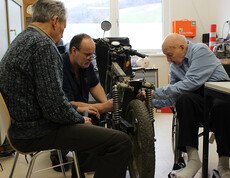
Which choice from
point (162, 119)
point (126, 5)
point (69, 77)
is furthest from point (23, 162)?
point (126, 5)

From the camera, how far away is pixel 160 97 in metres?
1.85

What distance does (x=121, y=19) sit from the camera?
15.3 ft

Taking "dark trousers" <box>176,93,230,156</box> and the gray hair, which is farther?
"dark trousers" <box>176,93,230,156</box>

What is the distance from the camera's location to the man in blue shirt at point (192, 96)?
5.39 ft

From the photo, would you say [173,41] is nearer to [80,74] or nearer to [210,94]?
[210,94]

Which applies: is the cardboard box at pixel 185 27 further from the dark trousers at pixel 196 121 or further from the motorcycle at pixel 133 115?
the dark trousers at pixel 196 121

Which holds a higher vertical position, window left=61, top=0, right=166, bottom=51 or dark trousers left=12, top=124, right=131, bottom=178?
window left=61, top=0, right=166, bottom=51

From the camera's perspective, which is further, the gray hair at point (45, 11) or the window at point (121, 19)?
the window at point (121, 19)

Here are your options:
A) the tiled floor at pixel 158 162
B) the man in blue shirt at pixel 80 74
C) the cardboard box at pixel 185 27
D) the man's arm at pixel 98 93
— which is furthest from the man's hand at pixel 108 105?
the cardboard box at pixel 185 27

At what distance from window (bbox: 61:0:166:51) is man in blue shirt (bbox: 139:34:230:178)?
2808mm

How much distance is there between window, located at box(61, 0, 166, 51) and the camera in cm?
459

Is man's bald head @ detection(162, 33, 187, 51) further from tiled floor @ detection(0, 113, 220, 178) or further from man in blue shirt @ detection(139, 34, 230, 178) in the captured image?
tiled floor @ detection(0, 113, 220, 178)

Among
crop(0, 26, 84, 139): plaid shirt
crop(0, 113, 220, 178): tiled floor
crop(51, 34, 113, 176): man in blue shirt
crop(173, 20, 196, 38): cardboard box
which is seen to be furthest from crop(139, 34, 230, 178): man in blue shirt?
crop(173, 20, 196, 38): cardboard box

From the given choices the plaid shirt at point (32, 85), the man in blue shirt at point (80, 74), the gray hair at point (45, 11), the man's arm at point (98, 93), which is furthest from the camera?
the man's arm at point (98, 93)
